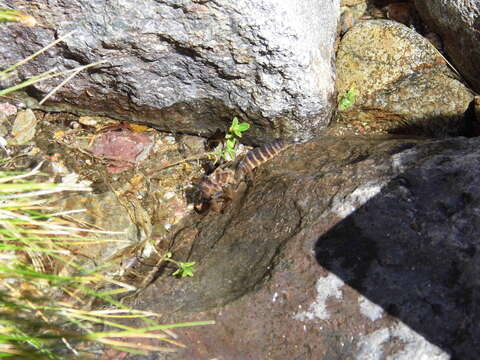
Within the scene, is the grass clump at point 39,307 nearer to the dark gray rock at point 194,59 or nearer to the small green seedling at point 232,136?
the dark gray rock at point 194,59

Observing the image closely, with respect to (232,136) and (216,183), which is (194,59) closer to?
(232,136)

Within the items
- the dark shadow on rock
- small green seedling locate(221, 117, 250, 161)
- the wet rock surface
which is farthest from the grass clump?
small green seedling locate(221, 117, 250, 161)

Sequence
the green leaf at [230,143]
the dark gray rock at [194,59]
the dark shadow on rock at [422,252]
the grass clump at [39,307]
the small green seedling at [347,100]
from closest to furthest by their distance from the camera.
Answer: the grass clump at [39,307]
the dark shadow on rock at [422,252]
the dark gray rock at [194,59]
the green leaf at [230,143]
the small green seedling at [347,100]

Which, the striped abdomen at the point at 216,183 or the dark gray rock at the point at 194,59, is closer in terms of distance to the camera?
the dark gray rock at the point at 194,59

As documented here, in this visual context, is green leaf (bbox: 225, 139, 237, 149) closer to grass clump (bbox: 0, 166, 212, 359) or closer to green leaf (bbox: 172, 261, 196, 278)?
green leaf (bbox: 172, 261, 196, 278)

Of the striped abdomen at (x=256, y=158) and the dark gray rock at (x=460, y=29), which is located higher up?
the dark gray rock at (x=460, y=29)

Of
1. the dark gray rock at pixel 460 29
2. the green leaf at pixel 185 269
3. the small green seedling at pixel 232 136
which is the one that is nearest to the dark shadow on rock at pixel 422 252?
the green leaf at pixel 185 269
